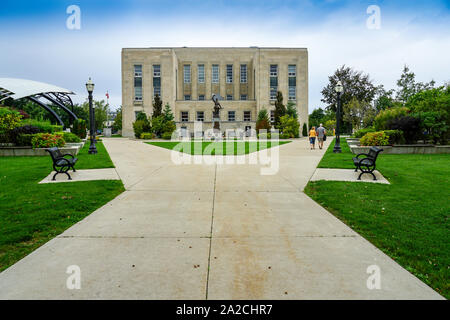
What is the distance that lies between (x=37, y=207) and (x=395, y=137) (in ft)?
66.0

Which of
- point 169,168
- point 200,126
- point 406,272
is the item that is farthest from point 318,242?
point 200,126

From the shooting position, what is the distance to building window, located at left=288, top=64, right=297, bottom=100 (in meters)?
61.5

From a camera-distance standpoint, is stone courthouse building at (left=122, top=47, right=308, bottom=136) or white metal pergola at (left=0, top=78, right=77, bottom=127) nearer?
white metal pergola at (left=0, top=78, right=77, bottom=127)

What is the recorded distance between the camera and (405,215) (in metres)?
6.08

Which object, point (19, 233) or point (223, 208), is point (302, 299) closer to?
point (223, 208)

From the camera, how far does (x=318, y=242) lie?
4668mm

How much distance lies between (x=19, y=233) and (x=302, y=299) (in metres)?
4.61

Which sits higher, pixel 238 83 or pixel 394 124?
pixel 238 83

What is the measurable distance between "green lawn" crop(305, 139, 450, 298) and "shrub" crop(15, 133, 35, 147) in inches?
728

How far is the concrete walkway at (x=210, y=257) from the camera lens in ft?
10.6

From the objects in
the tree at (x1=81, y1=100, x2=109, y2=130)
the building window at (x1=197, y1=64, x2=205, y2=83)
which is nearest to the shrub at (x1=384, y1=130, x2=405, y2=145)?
the building window at (x1=197, y1=64, x2=205, y2=83)

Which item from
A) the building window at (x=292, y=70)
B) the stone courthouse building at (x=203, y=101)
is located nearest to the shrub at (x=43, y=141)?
the stone courthouse building at (x=203, y=101)

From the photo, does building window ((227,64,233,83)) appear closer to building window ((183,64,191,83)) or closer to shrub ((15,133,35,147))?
building window ((183,64,191,83))
